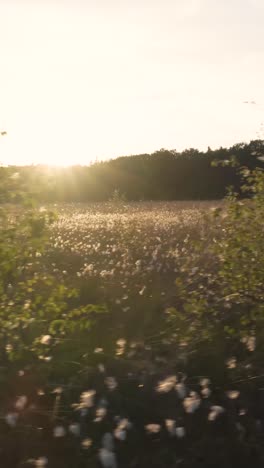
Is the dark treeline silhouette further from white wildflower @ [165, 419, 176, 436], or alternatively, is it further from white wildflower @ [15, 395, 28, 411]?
white wildflower @ [165, 419, 176, 436]

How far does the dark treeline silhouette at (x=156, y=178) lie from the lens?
163ft

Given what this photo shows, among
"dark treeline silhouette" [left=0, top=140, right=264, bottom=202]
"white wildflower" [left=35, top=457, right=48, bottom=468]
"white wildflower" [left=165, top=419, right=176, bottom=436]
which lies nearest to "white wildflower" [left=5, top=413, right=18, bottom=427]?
"white wildflower" [left=35, top=457, right=48, bottom=468]

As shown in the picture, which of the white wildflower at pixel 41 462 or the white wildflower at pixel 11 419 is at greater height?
the white wildflower at pixel 11 419

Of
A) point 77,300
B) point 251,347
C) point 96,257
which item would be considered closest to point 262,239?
point 251,347

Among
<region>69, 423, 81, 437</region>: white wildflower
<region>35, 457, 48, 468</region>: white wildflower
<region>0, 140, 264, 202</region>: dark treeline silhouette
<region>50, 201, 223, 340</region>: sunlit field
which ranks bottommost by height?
<region>35, 457, 48, 468</region>: white wildflower

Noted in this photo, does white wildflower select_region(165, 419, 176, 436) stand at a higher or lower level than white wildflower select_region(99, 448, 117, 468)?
higher

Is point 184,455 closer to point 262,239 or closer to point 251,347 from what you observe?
point 251,347

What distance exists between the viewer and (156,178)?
2093 inches

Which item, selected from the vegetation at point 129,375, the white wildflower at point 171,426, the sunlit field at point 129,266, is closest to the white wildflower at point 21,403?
the vegetation at point 129,375

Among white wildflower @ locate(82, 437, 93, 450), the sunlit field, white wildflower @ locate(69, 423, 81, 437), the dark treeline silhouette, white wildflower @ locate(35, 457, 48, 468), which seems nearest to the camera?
white wildflower @ locate(35, 457, 48, 468)

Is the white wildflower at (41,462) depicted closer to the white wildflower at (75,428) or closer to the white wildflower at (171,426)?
the white wildflower at (75,428)

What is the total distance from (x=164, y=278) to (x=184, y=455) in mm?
5934

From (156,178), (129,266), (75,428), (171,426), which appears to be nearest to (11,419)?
(75,428)

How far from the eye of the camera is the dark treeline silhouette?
49531 mm
